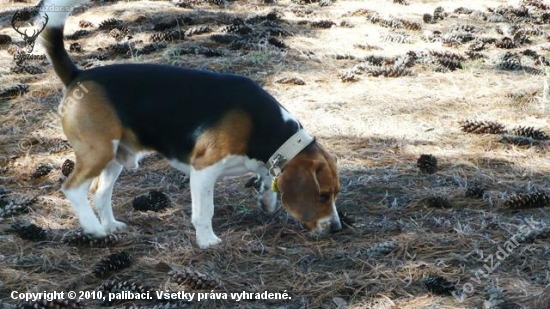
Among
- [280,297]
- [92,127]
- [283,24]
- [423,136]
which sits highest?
[92,127]

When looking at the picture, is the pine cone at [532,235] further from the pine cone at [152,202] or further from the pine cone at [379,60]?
the pine cone at [379,60]

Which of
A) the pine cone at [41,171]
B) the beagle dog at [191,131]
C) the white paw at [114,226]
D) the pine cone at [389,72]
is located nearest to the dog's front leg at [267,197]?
the beagle dog at [191,131]

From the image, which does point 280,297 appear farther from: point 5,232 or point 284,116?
point 5,232

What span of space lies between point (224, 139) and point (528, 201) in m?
2.21

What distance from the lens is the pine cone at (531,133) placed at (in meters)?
6.08

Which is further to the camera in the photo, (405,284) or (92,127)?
(92,127)

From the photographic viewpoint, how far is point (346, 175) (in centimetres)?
552

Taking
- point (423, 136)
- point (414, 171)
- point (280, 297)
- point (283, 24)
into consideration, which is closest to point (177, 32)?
point (283, 24)

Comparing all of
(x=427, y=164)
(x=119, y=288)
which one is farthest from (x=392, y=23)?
(x=119, y=288)

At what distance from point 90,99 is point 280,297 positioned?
184cm

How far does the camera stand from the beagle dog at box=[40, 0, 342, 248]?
4227 mm

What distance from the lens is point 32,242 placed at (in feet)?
14.5

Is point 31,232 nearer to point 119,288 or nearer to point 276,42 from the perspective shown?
point 119,288

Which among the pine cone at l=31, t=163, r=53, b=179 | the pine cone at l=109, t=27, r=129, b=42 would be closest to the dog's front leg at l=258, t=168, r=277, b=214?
the pine cone at l=31, t=163, r=53, b=179
